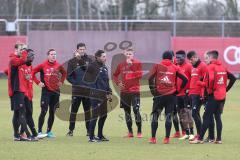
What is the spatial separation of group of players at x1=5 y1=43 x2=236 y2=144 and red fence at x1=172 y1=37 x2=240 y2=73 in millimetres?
20321

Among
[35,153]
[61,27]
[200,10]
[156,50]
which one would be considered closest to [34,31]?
[61,27]

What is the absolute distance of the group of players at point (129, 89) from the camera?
1562 centimetres

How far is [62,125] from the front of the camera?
19766mm

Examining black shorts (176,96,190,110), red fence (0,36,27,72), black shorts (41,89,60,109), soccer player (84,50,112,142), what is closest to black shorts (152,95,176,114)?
soccer player (84,50,112,142)

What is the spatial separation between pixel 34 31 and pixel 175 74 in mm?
23155

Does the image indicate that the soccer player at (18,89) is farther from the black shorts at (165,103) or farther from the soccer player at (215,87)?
the soccer player at (215,87)

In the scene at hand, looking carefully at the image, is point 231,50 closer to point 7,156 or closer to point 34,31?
point 34,31

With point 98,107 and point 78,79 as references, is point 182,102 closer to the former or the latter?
point 98,107

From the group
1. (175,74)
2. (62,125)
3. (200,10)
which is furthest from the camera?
(200,10)

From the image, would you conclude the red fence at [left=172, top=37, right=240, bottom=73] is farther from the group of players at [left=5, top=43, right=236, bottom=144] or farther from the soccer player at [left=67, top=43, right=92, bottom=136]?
the soccer player at [left=67, top=43, right=92, bottom=136]

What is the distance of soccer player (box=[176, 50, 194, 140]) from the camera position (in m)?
16.6

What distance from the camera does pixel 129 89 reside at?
1731 cm

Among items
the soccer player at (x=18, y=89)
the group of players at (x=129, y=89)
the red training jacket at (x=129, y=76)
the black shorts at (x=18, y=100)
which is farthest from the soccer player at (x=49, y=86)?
the red training jacket at (x=129, y=76)

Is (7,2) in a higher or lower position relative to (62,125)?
higher
